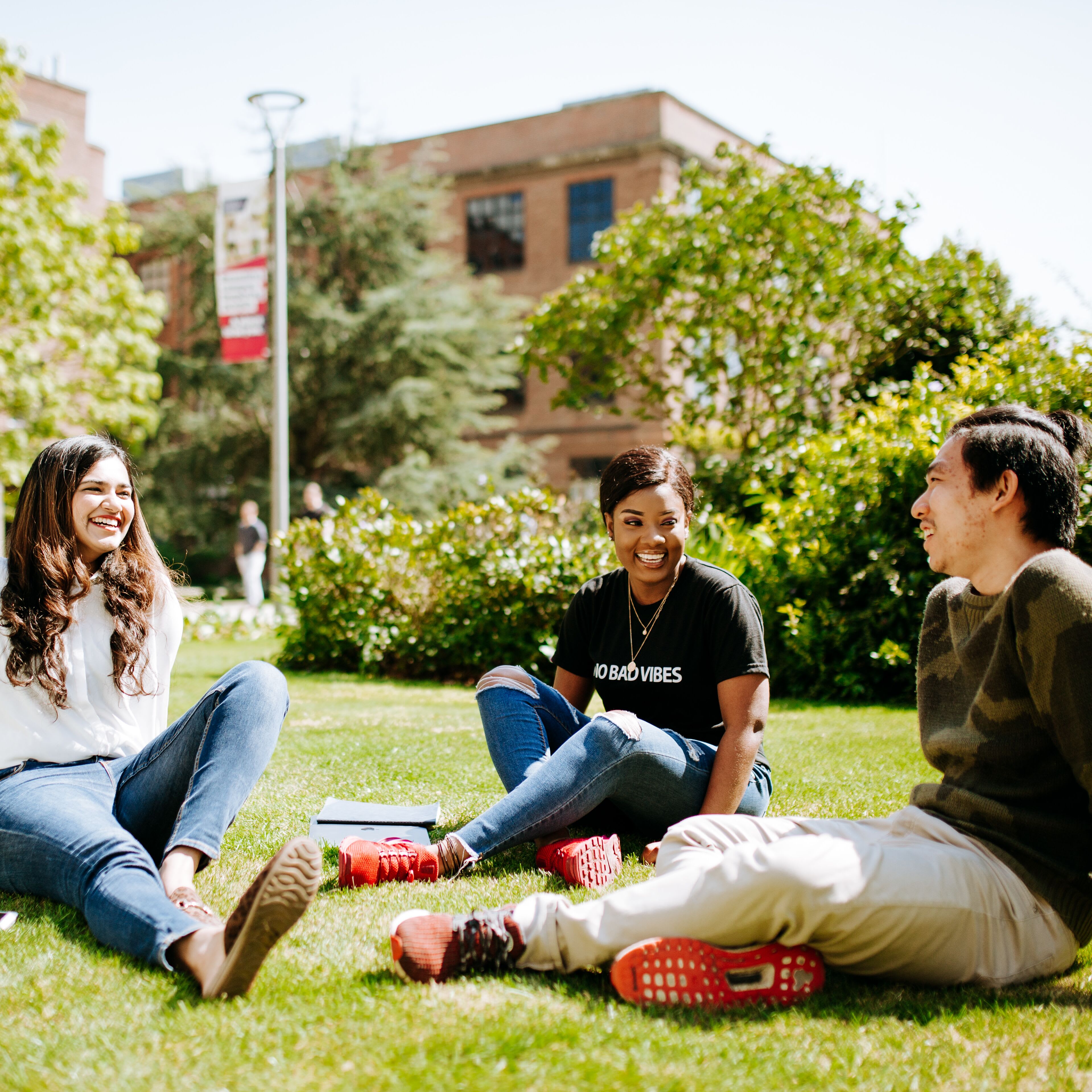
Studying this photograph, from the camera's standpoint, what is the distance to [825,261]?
10.7 meters

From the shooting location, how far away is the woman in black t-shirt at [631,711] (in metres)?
3.05

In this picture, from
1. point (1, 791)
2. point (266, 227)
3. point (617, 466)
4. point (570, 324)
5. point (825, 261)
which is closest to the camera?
point (1, 791)

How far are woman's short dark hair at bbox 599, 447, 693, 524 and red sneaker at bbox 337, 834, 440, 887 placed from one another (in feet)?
4.05

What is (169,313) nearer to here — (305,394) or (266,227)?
(305,394)

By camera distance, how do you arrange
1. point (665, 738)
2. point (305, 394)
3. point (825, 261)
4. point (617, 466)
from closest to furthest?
1. point (665, 738)
2. point (617, 466)
3. point (825, 261)
4. point (305, 394)

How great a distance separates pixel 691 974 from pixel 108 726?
1.84 meters

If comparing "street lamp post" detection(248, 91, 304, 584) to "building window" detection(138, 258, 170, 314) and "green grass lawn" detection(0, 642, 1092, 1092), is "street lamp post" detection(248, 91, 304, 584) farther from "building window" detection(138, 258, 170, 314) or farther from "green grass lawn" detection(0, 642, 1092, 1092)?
"building window" detection(138, 258, 170, 314)

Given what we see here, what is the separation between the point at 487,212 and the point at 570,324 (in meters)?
19.2

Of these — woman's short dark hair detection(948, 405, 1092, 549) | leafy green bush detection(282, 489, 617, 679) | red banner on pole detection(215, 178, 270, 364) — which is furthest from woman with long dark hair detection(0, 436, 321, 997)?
red banner on pole detection(215, 178, 270, 364)

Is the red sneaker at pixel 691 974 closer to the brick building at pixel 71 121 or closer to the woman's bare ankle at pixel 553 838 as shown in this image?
the woman's bare ankle at pixel 553 838

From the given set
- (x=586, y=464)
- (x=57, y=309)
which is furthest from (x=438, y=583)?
(x=586, y=464)

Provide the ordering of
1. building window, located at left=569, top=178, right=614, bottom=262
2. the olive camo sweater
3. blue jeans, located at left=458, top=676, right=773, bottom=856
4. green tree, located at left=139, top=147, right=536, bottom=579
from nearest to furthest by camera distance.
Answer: the olive camo sweater → blue jeans, located at left=458, top=676, right=773, bottom=856 → green tree, located at left=139, top=147, right=536, bottom=579 → building window, located at left=569, top=178, right=614, bottom=262

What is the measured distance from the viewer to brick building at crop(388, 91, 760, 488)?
2714 centimetres

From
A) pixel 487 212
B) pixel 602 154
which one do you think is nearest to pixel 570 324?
pixel 602 154
